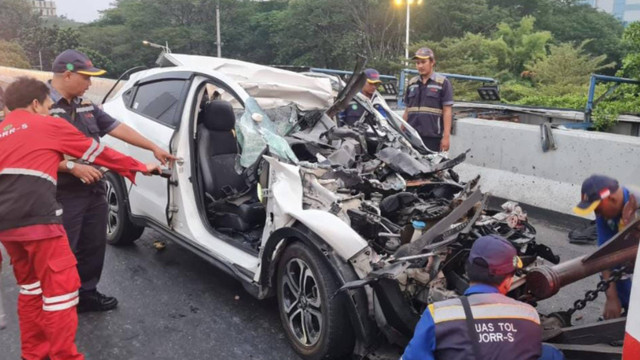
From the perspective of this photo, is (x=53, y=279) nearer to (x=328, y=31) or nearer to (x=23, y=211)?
(x=23, y=211)

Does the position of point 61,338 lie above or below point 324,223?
below

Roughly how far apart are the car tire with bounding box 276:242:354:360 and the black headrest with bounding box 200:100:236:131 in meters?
1.57

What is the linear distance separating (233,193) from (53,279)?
5.47 ft

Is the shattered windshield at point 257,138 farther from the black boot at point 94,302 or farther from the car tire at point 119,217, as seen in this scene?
the car tire at point 119,217

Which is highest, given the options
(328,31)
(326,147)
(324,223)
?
(328,31)

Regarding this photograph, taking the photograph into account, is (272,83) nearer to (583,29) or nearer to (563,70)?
(563,70)

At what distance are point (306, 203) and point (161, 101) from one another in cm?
213

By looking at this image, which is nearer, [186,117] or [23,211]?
[23,211]

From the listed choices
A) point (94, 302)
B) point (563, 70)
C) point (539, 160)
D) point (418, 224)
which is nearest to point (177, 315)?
point (94, 302)

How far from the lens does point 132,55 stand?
5812 cm

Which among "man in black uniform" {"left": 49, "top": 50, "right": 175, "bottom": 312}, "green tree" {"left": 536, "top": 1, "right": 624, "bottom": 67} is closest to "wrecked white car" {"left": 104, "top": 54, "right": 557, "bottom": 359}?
"man in black uniform" {"left": 49, "top": 50, "right": 175, "bottom": 312}

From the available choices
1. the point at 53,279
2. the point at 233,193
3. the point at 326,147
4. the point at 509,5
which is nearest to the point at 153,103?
the point at 233,193

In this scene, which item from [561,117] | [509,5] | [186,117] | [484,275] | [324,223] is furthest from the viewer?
[509,5]

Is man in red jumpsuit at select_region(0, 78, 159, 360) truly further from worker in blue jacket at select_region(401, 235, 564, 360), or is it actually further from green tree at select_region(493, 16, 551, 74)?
green tree at select_region(493, 16, 551, 74)
